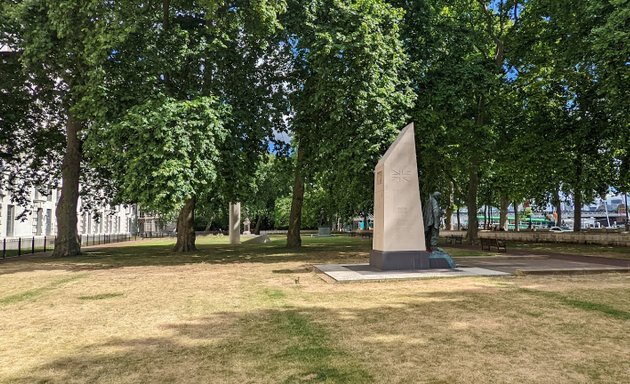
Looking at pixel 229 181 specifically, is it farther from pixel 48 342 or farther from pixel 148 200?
pixel 48 342

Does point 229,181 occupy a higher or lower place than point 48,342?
higher

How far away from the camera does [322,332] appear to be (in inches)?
250

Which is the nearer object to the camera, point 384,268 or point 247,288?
point 247,288

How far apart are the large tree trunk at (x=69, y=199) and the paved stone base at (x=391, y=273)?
15.0 metres

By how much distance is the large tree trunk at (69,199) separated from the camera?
2243 centimetres

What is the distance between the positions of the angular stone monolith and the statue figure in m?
0.90

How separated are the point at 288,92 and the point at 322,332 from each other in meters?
18.8

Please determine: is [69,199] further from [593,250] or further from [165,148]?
[593,250]

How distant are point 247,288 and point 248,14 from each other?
12969 millimetres

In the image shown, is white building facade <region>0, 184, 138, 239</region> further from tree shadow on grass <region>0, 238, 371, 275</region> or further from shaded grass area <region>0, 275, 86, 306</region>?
shaded grass area <region>0, 275, 86, 306</region>

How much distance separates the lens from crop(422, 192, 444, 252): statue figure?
1441 centimetres

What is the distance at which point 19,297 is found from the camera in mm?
10047

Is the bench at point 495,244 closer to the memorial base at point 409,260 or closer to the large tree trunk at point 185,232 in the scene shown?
the memorial base at point 409,260

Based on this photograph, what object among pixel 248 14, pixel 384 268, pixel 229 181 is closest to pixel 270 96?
pixel 248 14
